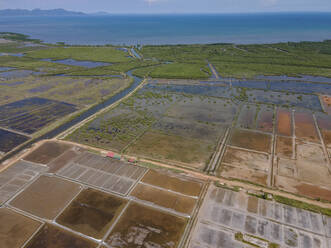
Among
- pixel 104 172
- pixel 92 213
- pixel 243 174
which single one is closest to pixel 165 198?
pixel 92 213

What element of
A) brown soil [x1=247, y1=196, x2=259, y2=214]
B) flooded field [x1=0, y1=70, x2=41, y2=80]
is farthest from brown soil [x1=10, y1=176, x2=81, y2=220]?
flooded field [x1=0, y1=70, x2=41, y2=80]

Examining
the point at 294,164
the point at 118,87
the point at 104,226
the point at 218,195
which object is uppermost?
the point at 118,87

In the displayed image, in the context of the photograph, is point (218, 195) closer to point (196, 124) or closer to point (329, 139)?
point (196, 124)

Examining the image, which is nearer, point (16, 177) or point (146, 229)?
point (146, 229)

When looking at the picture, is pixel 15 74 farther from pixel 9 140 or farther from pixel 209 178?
pixel 209 178

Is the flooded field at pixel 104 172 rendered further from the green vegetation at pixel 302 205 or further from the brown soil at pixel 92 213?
the green vegetation at pixel 302 205

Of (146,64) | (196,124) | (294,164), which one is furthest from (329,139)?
(146,64)
